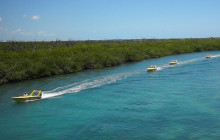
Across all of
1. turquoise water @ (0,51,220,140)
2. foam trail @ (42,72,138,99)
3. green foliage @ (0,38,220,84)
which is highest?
green foliage @ (0,38,220,84)

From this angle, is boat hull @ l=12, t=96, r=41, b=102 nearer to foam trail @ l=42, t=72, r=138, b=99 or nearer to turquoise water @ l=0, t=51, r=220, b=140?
turquoise water @ l=0, t=51, r=220, b=140

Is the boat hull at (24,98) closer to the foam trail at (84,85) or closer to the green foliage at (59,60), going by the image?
the foam trail at (84,85)

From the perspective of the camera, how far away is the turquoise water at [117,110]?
26234 millimetres

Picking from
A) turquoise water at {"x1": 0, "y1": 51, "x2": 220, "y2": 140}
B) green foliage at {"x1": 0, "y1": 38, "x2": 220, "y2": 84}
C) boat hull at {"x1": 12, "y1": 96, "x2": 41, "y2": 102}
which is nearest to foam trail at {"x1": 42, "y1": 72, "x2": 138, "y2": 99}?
turquoise water at {"x1": 0, "y1": 51, "x2": 220, "y2": 140}

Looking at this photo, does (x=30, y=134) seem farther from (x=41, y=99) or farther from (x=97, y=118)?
(x=41, y=99)

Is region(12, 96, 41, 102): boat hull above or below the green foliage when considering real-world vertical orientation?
below

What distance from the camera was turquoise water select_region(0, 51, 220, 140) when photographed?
2623cm

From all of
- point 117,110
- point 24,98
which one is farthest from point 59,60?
point 117,110

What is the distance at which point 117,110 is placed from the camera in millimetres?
33094

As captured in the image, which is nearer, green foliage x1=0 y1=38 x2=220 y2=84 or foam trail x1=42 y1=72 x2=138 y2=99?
foam trail x1=42 y1=72 x2=138 y2=99

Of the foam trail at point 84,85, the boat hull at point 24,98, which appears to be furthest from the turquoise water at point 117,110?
the boat hull at point 24,98

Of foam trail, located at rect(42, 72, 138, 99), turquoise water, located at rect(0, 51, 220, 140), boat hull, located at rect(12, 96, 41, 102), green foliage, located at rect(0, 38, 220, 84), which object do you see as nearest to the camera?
turquoise water, located at rect(0, 51, 220, 140)

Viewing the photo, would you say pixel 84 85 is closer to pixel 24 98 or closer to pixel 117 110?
pixel 24 98

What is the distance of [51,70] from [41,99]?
2217 cm
